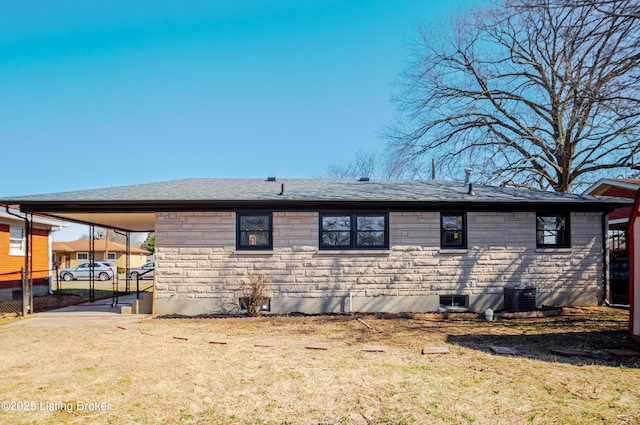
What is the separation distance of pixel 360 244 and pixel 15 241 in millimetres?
14542

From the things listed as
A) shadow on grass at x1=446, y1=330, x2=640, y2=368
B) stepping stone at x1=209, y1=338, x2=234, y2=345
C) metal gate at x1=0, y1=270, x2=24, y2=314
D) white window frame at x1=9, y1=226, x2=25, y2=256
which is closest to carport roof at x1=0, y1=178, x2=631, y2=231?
stepping stone at x1=209, y1=338, x2=234, y2=345

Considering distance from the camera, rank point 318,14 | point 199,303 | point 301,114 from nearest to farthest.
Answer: point 199,303 → point 318,14 → point 301,114

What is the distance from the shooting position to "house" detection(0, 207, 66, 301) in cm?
1565

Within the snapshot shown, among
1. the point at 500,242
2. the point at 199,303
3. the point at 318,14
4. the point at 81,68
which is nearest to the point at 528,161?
the point at 500,242

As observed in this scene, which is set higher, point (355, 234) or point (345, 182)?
point (345, 182)

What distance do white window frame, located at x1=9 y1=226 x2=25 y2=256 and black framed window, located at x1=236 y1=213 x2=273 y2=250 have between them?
1142 centimetres

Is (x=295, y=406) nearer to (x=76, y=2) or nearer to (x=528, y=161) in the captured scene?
(x=76, y=2)

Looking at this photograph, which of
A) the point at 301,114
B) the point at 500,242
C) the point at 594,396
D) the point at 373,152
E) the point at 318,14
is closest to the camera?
the point at 594,396

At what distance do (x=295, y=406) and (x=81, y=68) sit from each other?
13.8 m

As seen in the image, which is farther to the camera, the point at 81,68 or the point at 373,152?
the point at 373,152

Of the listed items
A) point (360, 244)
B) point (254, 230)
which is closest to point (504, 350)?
point (360, 244)

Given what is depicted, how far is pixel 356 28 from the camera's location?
13.7m

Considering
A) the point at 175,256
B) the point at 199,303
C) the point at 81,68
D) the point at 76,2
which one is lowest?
the point at 199,303

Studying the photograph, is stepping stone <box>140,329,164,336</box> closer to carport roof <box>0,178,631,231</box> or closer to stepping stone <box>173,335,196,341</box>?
stepping stone <box>173,335,196,341</box>
